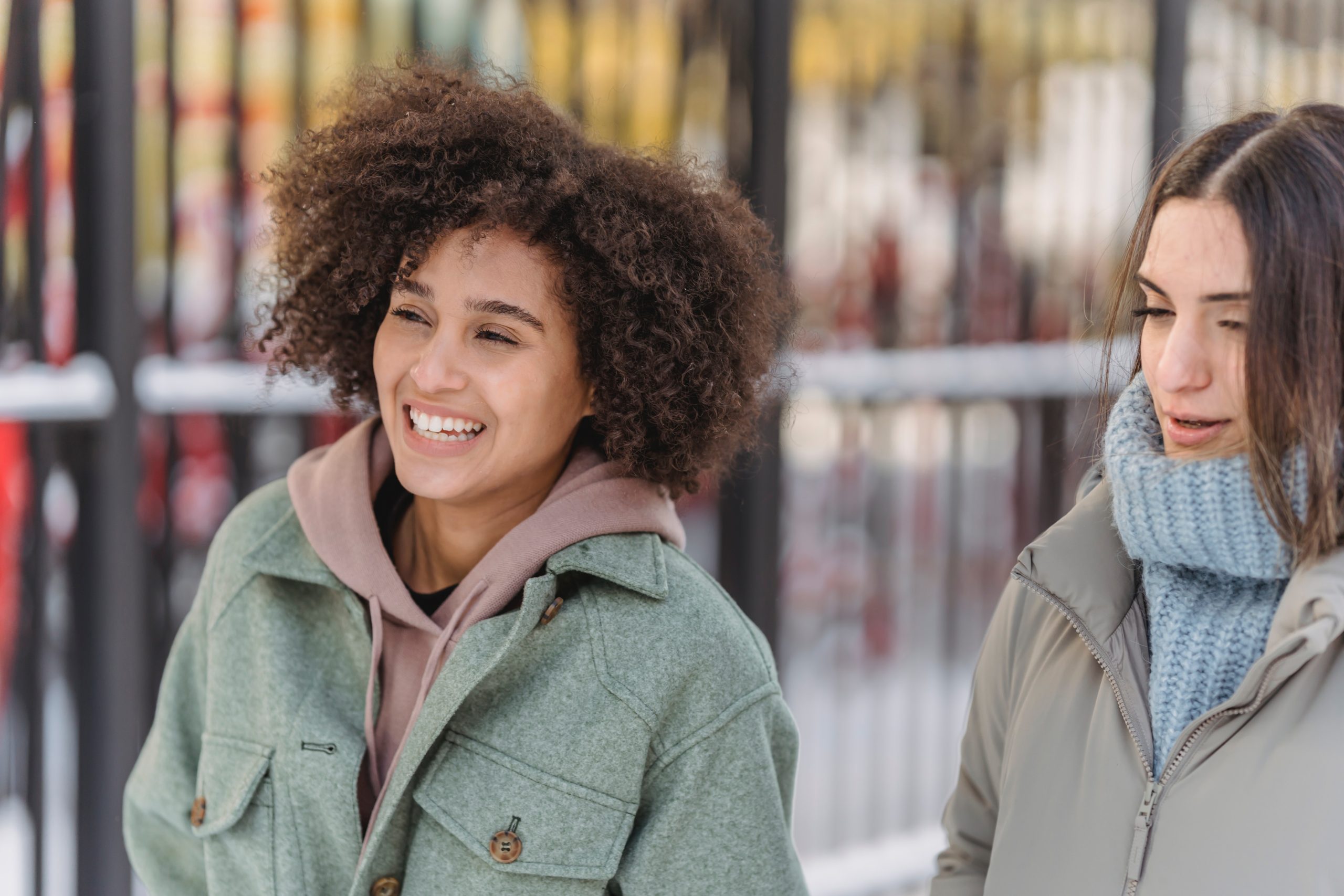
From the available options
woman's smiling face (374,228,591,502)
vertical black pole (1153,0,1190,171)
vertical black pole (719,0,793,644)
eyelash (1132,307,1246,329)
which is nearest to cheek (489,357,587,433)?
woman's smiling face (374,228,591,502)

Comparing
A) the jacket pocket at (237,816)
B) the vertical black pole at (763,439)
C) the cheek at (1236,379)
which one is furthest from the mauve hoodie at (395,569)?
the vertical black pole at (763,439)

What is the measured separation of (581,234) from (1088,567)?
80 centimetres

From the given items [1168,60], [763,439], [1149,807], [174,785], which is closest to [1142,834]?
[1149,807]

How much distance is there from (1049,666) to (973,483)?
8.01 feet

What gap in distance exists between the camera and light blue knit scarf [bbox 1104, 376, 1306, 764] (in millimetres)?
1364

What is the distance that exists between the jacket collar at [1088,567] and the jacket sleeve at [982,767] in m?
0.12

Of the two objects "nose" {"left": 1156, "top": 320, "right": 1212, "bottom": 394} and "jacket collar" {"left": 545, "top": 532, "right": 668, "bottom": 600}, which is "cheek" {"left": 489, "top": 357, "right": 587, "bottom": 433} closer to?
"jacket collar" {"left": 545, "top": 532, "right": 668, "bottom": 600}

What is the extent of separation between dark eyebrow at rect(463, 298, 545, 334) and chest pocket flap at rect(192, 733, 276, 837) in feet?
2.18

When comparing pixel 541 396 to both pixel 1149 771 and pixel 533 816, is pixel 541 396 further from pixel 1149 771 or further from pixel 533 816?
pixel 1149 771

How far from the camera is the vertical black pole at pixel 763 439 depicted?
323 cm

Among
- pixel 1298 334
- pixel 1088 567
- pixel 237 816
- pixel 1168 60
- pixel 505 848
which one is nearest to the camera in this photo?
pixel 1298 334

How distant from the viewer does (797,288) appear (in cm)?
324

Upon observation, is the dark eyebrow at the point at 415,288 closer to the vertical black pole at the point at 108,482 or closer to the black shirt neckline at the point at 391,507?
the black shirt neckline at the point at 391,507

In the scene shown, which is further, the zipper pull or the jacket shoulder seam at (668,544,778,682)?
the jacket shoulder seam at (668,544,778,682)
